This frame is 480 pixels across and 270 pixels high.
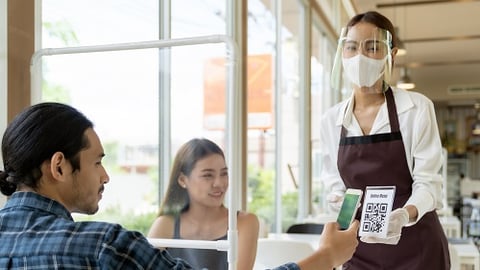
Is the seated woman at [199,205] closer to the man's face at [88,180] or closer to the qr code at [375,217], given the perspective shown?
the qr code at [375,217]

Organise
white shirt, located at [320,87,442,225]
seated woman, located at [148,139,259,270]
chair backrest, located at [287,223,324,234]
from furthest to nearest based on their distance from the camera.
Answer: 1. chair backrest, located at [287,223,324,234]
2. seated woman, located at [148,139,259,270]
3. white shirt, located at [320,87,442,225]

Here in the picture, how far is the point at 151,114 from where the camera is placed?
2486 millimetres

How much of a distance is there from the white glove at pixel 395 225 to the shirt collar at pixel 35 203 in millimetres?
708

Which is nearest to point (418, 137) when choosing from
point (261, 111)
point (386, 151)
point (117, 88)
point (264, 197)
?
point (386, 151)

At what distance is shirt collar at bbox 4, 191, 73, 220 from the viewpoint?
3.20 feet

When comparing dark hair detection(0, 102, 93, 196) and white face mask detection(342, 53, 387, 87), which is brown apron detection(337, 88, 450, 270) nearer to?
white face mask detection(342, 53, 387, 87)

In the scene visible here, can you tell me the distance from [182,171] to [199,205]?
Result: 0.14 meters

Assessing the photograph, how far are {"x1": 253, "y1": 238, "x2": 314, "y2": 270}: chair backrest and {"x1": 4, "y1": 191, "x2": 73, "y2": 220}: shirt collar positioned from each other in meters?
1.85

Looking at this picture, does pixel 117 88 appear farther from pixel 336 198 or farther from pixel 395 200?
pixel 395 200

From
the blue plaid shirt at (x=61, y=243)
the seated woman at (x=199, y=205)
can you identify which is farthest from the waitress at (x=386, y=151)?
the blue plaid shirt at (x=61, y=243)

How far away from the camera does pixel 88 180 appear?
1.04 meters

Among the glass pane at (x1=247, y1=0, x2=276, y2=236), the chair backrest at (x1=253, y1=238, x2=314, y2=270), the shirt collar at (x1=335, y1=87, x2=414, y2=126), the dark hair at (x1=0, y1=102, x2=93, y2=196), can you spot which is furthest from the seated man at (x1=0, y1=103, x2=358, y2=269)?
the glass pane at (x1=247, y1=0, x2=276, y2=236)

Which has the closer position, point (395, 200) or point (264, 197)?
point (395, 200)

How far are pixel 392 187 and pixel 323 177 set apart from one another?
12.4 inches
